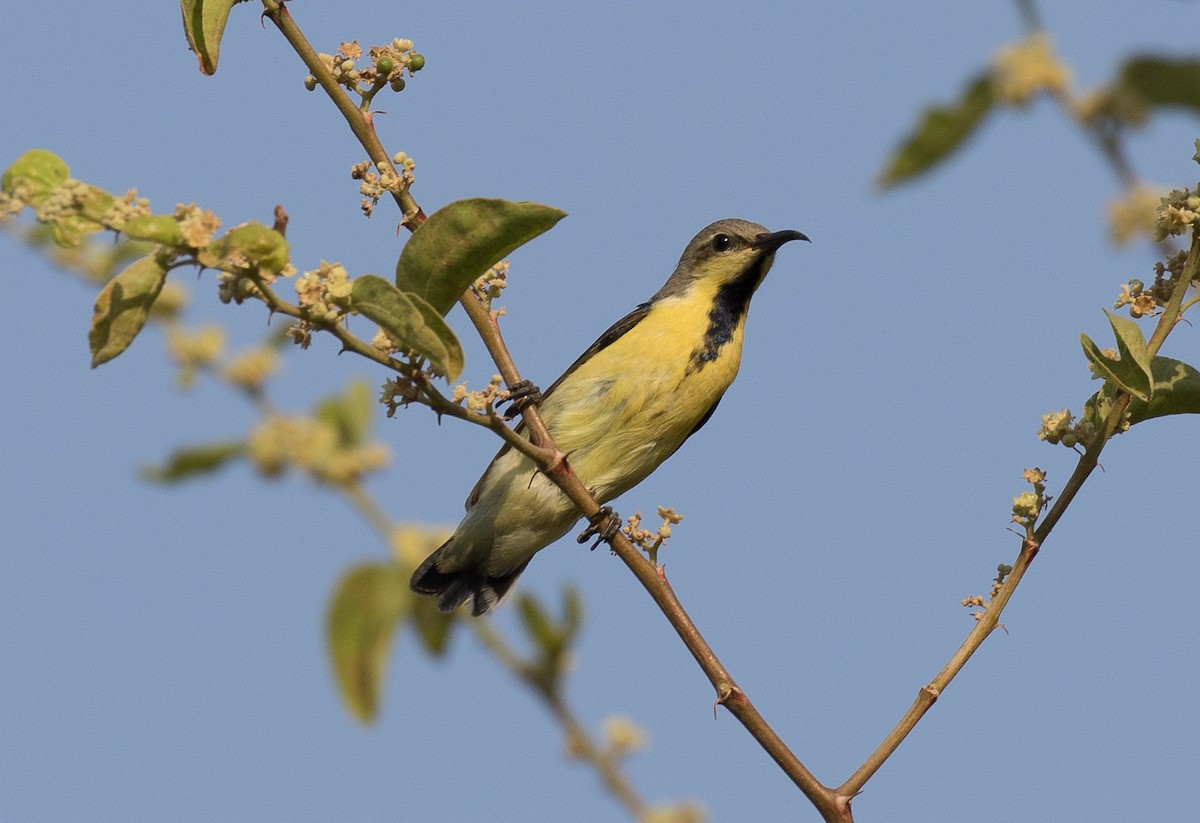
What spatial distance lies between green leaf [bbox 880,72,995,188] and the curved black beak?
5.74 m

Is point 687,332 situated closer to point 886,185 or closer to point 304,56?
point 304,56

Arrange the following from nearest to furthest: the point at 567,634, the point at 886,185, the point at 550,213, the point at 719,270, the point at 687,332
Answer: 1. the point at 886,185
2. the point at 567,634
3. the point at 550,213
4. the point at 687,332
5. the point at 719,270

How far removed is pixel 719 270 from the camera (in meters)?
7.18

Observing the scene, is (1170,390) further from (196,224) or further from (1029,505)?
(196,224)

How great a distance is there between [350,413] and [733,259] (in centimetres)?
521

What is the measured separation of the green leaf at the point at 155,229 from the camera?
2.30m

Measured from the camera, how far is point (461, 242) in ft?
9.02

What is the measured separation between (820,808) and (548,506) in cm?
422

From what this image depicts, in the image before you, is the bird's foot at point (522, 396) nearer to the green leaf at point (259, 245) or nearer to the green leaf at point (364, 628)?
the green leaf at point (259, 245)

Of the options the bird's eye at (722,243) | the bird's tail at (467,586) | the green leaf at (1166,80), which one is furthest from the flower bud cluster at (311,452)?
the bird's eye at (722,243)

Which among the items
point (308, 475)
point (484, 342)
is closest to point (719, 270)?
point (484, 342)

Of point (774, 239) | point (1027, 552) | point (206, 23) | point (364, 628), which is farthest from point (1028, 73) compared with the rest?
point (774, 239)

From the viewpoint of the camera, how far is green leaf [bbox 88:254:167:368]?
2.39 m

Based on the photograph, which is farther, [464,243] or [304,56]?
[304,56]
